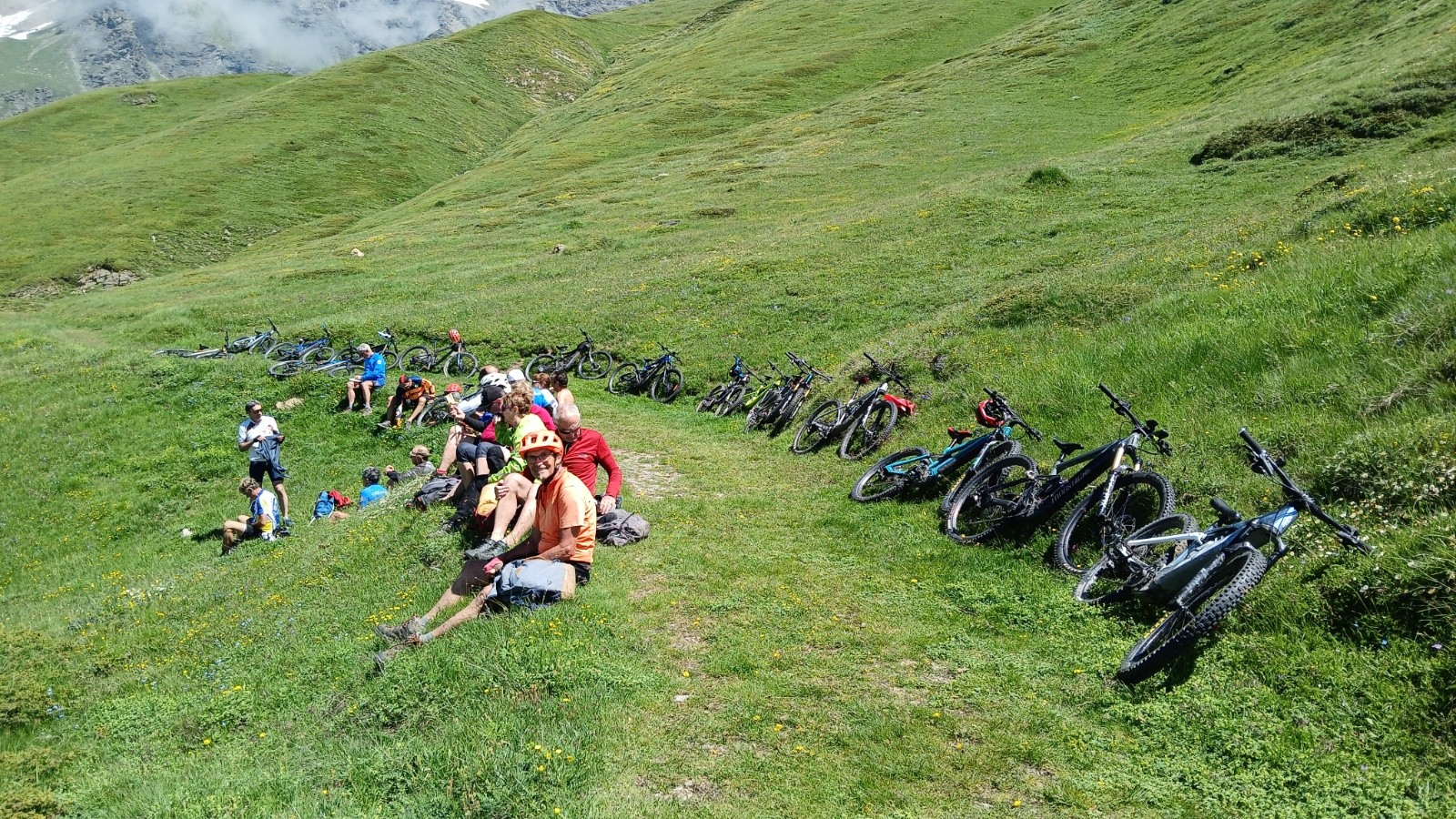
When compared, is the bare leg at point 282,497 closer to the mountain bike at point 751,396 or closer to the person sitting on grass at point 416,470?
the person sitting on grass at point 416,470

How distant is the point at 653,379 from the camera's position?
24844 mm

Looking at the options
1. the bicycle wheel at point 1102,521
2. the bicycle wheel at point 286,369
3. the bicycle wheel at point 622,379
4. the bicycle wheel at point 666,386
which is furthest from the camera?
the bicycle wheel at point 286,369

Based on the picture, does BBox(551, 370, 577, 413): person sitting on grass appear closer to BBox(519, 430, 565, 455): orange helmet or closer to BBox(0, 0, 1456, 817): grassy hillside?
BBox(0, 0, 1456, 817): grassy hillside

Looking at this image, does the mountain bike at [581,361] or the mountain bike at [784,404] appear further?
the mountain bike at [581,361]

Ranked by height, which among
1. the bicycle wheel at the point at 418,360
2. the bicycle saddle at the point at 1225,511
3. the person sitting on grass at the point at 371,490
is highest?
the bicycle saddle at the point at 1225,511

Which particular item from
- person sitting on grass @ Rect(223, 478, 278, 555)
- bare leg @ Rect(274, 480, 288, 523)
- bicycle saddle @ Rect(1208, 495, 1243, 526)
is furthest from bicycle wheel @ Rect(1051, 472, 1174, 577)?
bare leg @ Rect(274, 480, 288, 523)

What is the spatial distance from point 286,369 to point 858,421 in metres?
20.9

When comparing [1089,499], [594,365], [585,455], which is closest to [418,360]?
[594,365]

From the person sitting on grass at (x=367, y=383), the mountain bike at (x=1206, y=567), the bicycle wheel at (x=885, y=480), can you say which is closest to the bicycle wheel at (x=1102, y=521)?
the mountain bike at (x=1206, y=567)

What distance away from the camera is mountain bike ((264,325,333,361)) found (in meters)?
29.3

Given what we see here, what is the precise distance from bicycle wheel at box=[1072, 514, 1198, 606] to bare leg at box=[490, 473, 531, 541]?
680cm

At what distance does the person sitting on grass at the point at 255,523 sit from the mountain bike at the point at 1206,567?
631 inches

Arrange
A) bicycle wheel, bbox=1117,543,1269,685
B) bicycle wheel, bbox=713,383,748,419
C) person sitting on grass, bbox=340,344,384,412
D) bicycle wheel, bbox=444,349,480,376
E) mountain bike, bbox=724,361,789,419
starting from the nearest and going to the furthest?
bicycle wheel, bbox=1117,543,1269,685 < mountain bike, bbox=724,361,789,419 < bicycle wheel, bbox=713,383,748,419 < person sitting on grass, bbox=340,344,384,412 < bicycle wheel, bbox=444,349,480,376

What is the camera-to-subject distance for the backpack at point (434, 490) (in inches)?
526
